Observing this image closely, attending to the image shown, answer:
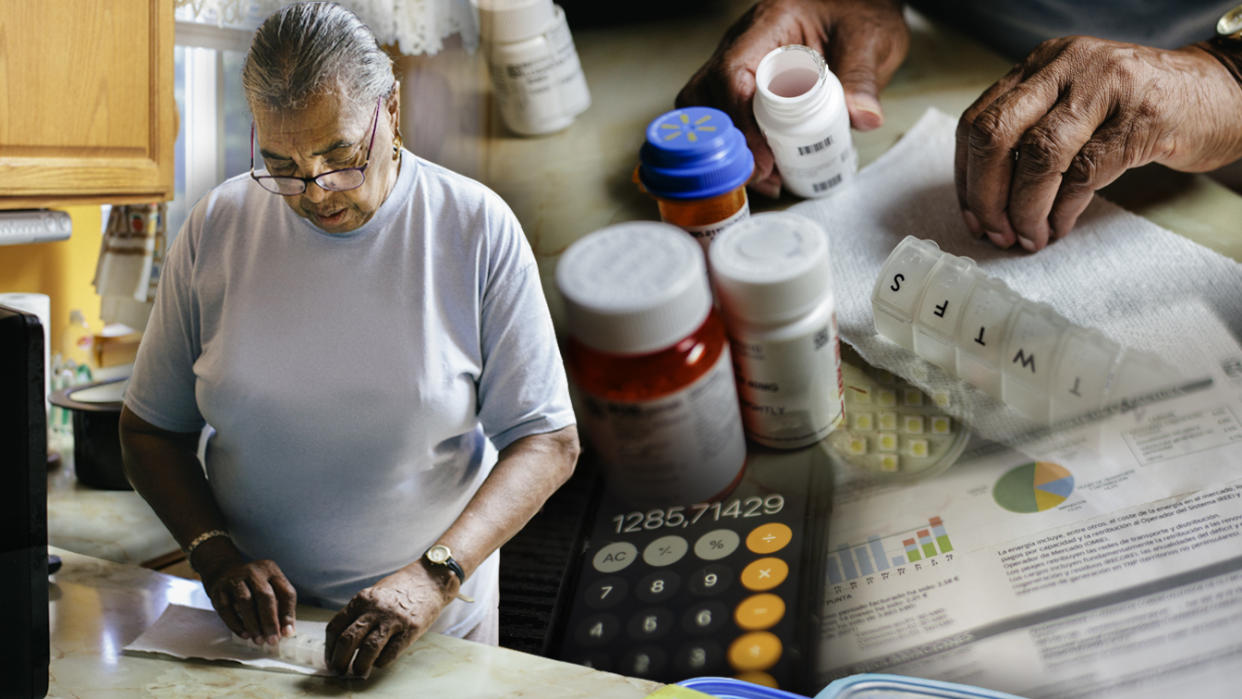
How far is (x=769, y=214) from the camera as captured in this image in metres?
0.55

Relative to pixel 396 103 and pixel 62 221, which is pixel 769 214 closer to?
pixel 396 103

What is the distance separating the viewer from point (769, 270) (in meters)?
0.52

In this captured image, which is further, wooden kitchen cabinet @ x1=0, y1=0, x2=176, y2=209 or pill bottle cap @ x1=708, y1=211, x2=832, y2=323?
wooden kitchen cabinet @ x1=0, y1=0, x2=176, y2=209

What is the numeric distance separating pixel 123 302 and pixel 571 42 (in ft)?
1.42

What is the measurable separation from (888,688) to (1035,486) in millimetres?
162

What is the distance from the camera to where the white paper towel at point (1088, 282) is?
58 centimetres

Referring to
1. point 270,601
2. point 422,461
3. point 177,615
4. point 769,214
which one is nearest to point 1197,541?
point 769,214

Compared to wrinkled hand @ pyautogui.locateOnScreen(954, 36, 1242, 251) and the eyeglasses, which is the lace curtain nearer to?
the eyeglasses

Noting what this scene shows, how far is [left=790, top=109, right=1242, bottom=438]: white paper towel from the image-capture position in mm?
578

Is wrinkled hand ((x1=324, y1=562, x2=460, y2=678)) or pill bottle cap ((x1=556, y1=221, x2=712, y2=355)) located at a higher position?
pill bottle cap ((x1=556, y1=221, x2=712, y2=355))

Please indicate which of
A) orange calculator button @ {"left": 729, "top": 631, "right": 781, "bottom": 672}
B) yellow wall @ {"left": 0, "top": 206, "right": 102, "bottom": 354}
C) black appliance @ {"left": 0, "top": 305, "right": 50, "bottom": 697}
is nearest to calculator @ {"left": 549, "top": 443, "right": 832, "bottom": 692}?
orange calculator button @ {"left": 729, "top": 631, "right": 781, "bottom": 672}

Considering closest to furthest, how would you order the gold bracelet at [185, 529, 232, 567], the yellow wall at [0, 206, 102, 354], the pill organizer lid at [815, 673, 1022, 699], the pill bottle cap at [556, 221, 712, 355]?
1. the pill bottle cap at [556, 221, 712, 355]
2. the pill organizer lid at [815, 673, 1022, 699]
3. the gold bracelet at [185, 529, 232, 567]
4. the yellow wall at [0, 206, 102, 354]

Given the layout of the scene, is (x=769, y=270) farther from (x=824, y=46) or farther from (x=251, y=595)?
(x=251, y=595)

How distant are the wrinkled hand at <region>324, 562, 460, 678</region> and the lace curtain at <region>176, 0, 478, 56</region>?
362 millimetres
